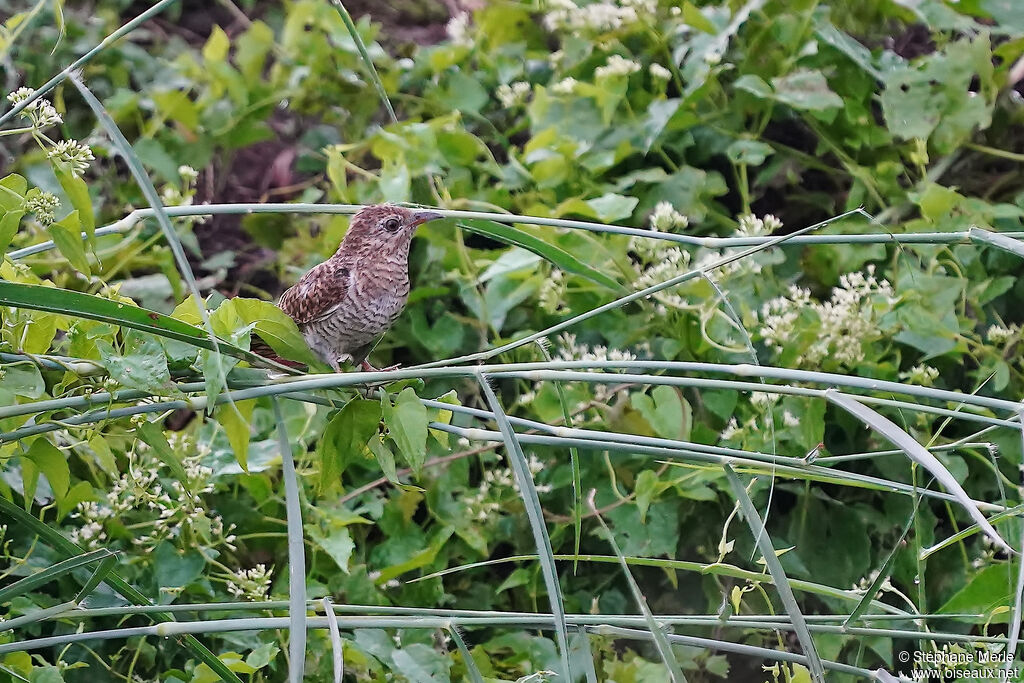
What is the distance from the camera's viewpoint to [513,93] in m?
2.32

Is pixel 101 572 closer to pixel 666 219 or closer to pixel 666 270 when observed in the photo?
pixel 666 270

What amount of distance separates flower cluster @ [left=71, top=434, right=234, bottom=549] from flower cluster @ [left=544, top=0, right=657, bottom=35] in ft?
4.30

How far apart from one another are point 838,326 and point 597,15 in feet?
3.28

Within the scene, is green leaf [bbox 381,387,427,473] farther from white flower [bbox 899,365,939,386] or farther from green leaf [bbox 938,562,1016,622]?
white flower [bbox 899,365,939,386]

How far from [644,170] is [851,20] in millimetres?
638

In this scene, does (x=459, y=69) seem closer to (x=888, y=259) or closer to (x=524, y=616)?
(x=888, y=259)

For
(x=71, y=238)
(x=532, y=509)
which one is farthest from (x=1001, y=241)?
(x=71, y=238)

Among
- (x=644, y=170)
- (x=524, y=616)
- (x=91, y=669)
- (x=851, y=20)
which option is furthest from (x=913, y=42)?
(x=91, y=669)

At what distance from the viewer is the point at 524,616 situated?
1.13 metres

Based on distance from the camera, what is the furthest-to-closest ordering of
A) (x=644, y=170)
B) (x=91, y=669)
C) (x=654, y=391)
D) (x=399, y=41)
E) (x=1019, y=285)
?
(x=399, y=41), (x=644, y=170), (x=1019, y=285), (x=654, y=391), (x=91, y=669)

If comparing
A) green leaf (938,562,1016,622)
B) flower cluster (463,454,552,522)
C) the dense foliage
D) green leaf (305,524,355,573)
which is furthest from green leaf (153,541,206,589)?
green leaf (938,562,1016,622)

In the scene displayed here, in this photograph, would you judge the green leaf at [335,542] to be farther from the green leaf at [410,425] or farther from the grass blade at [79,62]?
the grass blade at [79,62]

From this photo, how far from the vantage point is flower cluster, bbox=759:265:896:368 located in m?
1.67

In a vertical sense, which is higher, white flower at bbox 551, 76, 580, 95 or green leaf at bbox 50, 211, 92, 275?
green leaf at bbox 50, 211, 92, 275
